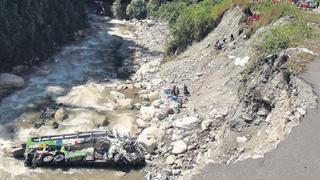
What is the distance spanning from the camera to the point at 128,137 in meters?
34.2

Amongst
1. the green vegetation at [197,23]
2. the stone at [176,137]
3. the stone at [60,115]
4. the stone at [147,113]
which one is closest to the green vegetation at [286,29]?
the green vegetation at [197,23]

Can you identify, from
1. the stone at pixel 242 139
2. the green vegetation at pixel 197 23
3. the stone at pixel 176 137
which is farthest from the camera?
the green vegetation at pixel 197 23

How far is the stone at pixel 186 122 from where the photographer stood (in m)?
34.9

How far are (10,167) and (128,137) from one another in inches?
304

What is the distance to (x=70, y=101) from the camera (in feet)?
139

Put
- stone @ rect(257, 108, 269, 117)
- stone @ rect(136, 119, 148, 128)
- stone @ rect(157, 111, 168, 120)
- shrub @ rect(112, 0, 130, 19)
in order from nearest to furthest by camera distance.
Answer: stone @ rect(257, 108, 269, 117) → stone @ rect(136, 119, 148, 128) → stone @ rect(157, 111, 168, 120) → shrub @ rect(112, 0, 130, 19)

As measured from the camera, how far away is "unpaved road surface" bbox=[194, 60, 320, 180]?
20.8 m

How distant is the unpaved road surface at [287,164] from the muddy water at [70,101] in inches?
405

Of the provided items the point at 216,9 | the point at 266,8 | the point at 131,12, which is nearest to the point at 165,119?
the point at 266,8

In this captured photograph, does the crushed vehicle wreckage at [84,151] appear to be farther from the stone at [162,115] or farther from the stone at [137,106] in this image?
the stone at [137,106]

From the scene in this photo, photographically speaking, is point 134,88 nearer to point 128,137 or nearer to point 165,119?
point 165,119

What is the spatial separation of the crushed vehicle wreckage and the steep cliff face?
17083 millimetres

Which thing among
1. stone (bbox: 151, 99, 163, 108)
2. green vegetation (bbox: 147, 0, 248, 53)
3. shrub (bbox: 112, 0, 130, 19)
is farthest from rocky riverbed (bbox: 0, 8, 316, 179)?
shrub (bbox: 112, 0, 130, 19)

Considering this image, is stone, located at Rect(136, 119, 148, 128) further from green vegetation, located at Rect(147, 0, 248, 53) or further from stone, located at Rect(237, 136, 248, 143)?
green vegetation, located at Rect(147, 0, 248, 53)
